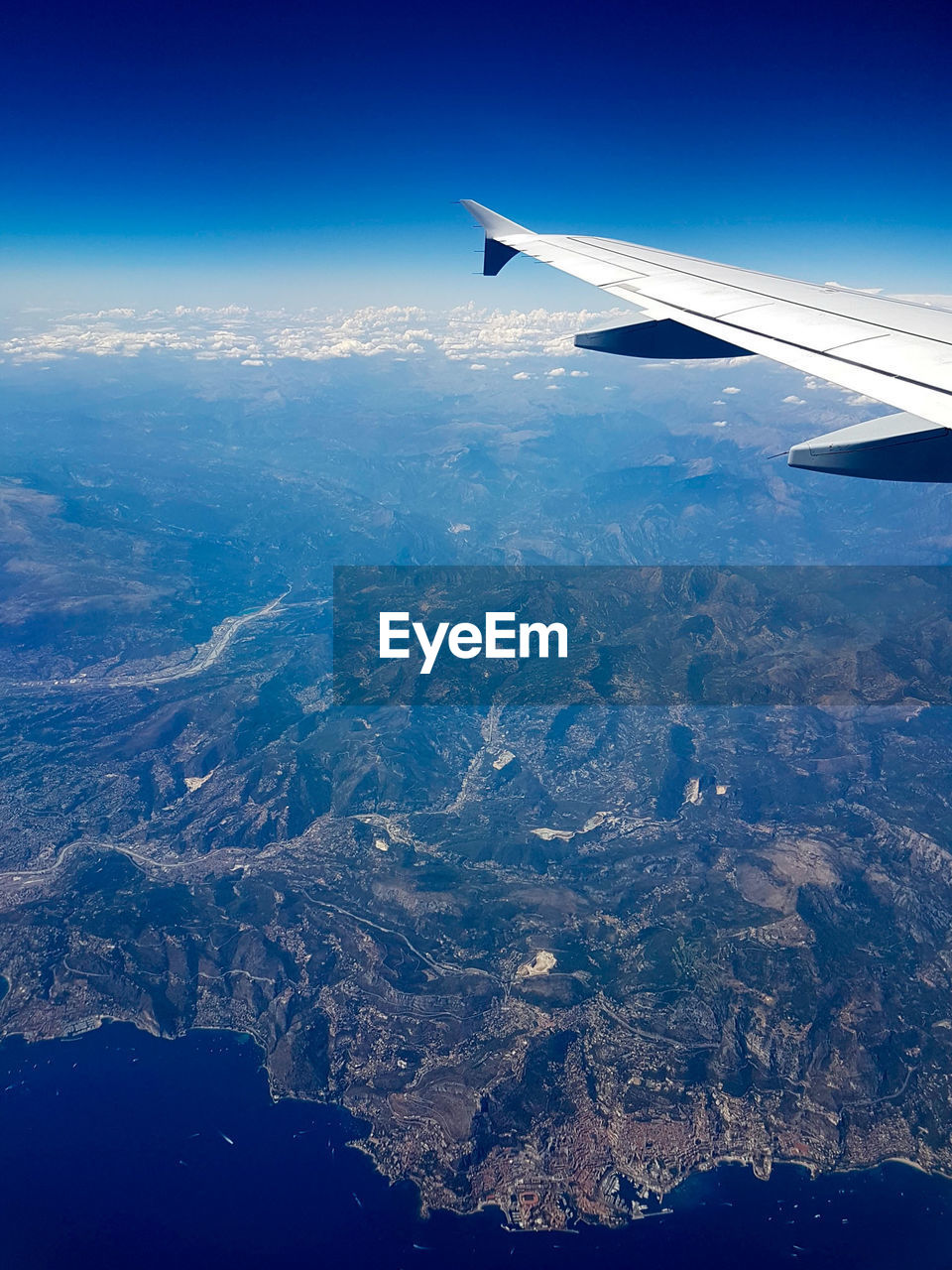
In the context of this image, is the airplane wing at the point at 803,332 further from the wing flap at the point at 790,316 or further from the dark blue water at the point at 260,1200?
the dark blue water at the point at 260,1200

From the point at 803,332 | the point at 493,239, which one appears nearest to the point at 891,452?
the point at 803,332

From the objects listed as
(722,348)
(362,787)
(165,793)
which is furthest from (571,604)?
(722,348)

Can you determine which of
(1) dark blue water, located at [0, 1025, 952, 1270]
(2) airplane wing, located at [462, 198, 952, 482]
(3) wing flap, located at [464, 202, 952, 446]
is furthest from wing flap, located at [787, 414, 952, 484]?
(1) dark blue water, located at [0, 1025, 952, 1270]

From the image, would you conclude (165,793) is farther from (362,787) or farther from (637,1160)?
(637,1160)

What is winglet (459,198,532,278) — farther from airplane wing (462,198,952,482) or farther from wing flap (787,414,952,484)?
wing flap (787,414,952,484)

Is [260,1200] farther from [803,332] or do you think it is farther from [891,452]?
[803,332]
